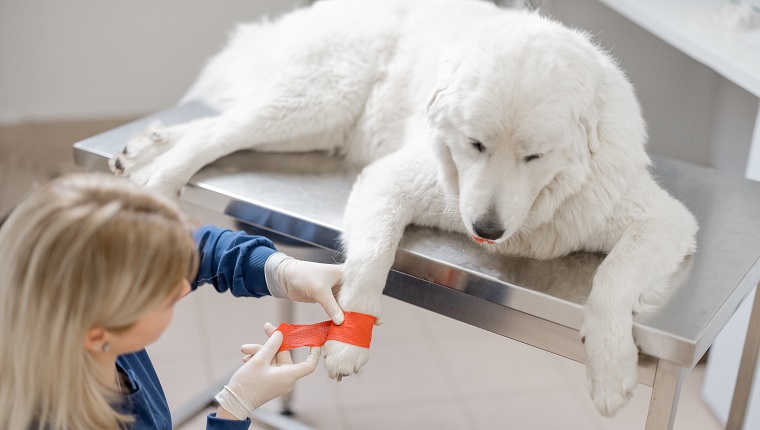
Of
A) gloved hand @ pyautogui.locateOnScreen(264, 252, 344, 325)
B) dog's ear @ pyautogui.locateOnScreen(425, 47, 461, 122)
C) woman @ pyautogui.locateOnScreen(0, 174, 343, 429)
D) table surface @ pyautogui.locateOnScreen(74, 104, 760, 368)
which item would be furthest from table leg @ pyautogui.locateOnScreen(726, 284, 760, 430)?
woman @ pyautogui.locateOnScreen(0, 174, 343, 429)

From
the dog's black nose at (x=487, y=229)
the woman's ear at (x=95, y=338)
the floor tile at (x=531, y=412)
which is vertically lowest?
the floor tile at (x=531, y=412)

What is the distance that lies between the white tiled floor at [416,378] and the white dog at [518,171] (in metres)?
0.87

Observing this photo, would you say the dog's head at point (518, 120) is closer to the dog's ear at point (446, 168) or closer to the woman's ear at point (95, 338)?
the dog's ear at point (446, 168)

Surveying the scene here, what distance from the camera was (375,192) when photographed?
1.43 metres

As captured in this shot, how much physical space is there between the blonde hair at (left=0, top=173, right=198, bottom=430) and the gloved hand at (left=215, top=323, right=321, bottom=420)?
7.9 inches

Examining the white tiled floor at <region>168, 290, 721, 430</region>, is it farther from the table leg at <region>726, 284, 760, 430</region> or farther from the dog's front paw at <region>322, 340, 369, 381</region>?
the dog's front paw at <region>322, 340, 369, 381</region>

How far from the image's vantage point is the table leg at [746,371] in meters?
1.63

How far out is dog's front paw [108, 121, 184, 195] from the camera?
5.27 ft

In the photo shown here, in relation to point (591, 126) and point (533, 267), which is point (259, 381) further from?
point (591, 126)

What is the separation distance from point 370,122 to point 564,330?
29.6 inches

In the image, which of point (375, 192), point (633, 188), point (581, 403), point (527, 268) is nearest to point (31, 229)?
point (375, 192)

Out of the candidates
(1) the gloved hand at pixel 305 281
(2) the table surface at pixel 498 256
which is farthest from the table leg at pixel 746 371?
(1) the gloved hand at pixel 305 281

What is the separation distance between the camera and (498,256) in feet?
4.44

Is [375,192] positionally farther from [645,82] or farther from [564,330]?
[645,82]
